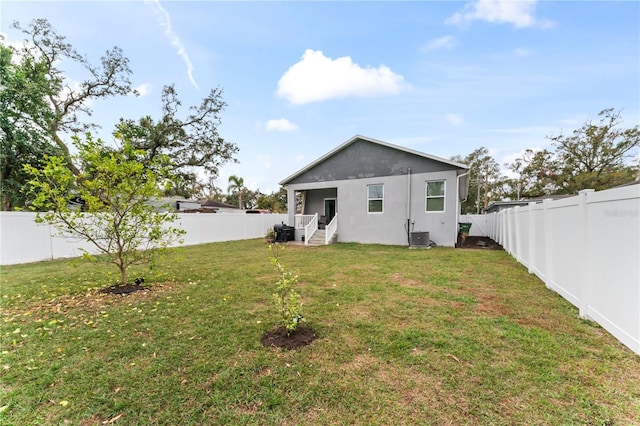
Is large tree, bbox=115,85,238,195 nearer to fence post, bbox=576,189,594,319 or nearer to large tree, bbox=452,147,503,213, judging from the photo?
fence post, bbox=576,189,594,319

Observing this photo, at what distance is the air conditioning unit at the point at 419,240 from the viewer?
10859 mm

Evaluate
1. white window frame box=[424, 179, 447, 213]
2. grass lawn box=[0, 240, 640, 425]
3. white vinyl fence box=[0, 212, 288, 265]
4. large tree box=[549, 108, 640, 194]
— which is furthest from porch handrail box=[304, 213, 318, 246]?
large tree box=[549, 108, 640, 194]

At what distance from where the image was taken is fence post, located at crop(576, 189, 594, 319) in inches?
129

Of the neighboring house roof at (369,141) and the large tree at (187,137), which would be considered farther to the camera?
the large tree at (187,137)

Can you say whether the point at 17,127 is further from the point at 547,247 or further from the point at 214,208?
the point at 547,247

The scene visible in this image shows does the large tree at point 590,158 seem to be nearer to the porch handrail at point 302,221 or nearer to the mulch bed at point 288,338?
the porch handrail at point 302,221

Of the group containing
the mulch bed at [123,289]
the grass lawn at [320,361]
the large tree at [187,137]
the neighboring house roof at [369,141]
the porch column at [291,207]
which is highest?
the large tree at [187,137]

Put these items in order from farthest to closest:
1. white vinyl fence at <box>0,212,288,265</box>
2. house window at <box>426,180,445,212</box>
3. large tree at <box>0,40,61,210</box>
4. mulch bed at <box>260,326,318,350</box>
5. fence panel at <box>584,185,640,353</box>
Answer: house window at <box>426,180,445,212</box> → large tree at <box>0,40,61,210</box> → white vinyl fence at <box>0,212,288,265</box> → mulch bed at <box>260,326,318,350</box> → fence panel at <box>584,185,640,353</box>

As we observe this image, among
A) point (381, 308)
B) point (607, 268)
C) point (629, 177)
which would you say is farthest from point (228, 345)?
point (629, 177)

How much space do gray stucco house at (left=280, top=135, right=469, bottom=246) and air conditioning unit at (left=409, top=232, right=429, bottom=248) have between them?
0.08m

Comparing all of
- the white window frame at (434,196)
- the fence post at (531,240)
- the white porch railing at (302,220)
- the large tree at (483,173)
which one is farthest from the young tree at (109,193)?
the large tree at (483,173)

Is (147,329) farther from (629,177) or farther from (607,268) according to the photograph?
(629,177)

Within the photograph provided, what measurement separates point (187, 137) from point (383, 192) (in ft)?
42.6

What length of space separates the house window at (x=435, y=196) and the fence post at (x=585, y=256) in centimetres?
792
